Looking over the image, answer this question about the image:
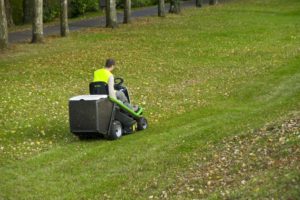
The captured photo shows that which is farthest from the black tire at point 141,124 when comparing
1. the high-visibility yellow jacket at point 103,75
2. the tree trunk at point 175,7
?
the tree trunk at point 175,7

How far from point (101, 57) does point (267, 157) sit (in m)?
18.1

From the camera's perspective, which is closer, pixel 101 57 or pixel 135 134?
pixel 135 134

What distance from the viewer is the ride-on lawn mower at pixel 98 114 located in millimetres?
14953

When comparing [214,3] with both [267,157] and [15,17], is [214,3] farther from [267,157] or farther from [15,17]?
[267,157]

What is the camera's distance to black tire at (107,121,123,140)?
15406mm

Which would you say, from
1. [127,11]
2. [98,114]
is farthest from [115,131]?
[127,11]

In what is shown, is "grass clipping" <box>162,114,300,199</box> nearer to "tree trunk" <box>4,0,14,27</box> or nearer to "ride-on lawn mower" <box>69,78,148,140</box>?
"ride-on lawn mower" <box>69,78,148,140</box>

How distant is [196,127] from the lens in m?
16.4

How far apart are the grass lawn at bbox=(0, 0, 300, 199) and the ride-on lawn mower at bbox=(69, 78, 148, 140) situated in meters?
0.32

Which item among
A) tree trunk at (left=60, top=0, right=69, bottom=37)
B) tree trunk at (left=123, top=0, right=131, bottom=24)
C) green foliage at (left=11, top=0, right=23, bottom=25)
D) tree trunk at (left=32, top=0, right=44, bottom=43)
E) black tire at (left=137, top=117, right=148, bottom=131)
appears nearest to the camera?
black tire at (left=137, top=117, right=148, bottom=131)

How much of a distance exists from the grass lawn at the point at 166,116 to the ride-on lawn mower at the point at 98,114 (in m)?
0.32

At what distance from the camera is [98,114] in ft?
49.0

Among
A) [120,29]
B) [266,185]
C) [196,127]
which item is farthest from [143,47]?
[266,185]

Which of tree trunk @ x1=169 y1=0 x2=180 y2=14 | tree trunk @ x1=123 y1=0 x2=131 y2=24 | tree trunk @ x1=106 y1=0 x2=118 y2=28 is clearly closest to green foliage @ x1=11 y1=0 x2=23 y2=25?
tree trunk @ x1=169 y1=0 x2=180 y2=14
